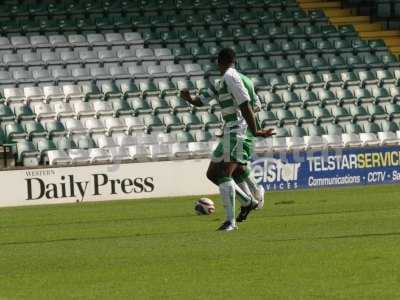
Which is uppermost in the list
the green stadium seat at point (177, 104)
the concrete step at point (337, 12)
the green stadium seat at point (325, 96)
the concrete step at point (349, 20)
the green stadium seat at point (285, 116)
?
the concrete step at point (337, 12)

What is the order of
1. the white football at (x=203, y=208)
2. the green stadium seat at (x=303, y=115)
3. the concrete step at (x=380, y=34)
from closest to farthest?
the white football at (x=203, y=208), the green stadium seat at (x=303, y=115), the concrete step at (x=380, y=34)

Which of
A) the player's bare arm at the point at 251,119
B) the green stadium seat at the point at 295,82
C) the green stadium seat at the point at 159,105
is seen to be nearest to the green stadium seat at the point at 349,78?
the green stadium seat at the point at 295,82

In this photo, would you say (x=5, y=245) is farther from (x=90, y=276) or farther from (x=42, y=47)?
(x=42, y=47)

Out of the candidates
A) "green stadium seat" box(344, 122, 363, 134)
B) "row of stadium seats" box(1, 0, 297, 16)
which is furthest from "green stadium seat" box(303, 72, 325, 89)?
"row of stadium seats" box(1, 0, 297, 16)

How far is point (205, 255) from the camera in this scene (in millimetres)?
11578

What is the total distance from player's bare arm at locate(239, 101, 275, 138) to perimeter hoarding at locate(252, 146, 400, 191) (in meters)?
12.5

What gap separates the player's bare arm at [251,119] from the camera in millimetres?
14180

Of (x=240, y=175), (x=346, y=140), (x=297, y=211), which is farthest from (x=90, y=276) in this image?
(x=346, y=140)

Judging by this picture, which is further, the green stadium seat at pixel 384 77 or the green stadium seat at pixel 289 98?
the green stadium seat at pixel 384 77

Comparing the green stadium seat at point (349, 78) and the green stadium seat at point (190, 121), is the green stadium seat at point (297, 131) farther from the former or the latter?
the green stadium seat at point (349, 78)

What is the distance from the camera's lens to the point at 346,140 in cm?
3020

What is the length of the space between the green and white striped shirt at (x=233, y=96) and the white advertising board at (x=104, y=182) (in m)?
10.4

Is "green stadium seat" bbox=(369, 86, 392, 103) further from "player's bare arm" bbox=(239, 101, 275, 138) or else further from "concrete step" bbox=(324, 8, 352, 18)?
"player's bare arm" bbox=(239, 101, 275, 138)

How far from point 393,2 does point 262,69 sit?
6.84 meters
